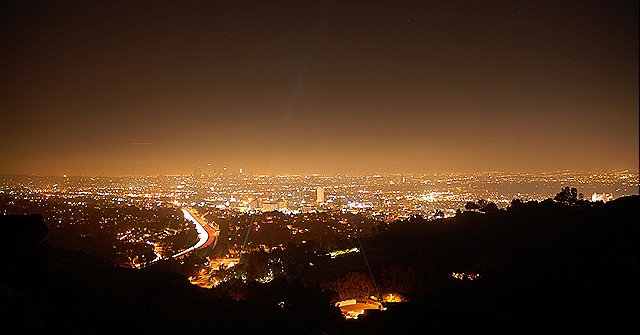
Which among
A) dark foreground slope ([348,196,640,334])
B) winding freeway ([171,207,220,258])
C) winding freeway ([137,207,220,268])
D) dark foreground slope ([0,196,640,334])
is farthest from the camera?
winding freeway ([171,207,220,258])

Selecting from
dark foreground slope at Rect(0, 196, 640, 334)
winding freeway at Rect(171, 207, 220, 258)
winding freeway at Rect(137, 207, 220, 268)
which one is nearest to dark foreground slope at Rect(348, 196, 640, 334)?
dark foreground slope at Rect(0, 196, 640, 334)

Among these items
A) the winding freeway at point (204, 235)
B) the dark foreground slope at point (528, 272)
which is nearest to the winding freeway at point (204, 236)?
the winding freeway at point (204, 235)

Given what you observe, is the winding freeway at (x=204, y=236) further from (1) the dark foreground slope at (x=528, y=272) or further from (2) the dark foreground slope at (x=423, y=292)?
(2) the dark foreground slope at (x=423, y=292)

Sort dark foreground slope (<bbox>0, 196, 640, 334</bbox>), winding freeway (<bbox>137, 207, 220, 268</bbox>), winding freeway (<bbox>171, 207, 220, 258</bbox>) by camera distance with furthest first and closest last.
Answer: winding freeway (<bbox>171, 207, 220, 258</bbox>)
winding freeway (<bbox>137, 207, 220, 268</bbox>)
dark foreground slope (<bbox>0, 196, 640, 334</bbox>)

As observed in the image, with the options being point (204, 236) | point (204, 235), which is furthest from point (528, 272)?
point (204, 235)

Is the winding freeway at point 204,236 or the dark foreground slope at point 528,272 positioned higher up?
the dark foreground slope at point 528,272

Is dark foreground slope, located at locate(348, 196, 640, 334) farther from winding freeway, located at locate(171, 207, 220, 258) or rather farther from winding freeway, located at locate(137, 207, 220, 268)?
winding freeway, located at locate(171, 207, 220, 258)

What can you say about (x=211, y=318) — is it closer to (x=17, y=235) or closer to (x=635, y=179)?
(x=17, y=235)

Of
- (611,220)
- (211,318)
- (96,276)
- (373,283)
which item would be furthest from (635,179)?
(96,276)
